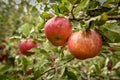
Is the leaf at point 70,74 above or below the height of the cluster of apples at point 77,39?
below

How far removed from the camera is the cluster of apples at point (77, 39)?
1323mm

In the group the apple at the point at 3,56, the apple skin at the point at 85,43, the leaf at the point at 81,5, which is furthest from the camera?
the apple at the point at 3,56

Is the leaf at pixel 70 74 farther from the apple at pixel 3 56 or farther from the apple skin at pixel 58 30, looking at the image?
the apple at pixel 3 56

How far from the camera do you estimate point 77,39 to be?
4.36ft

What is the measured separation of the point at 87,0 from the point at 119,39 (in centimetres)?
22

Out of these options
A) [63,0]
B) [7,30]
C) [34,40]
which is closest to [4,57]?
[7,30]

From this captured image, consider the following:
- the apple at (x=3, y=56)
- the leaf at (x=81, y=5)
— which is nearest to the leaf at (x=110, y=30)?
the leaf at (x=81, y=5)

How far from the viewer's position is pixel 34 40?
2221 millimetres

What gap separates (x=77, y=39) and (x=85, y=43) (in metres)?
0.04

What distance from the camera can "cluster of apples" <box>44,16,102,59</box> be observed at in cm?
132

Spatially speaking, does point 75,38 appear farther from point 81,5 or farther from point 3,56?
point 3,56

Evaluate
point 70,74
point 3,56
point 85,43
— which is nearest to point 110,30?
point 85,43

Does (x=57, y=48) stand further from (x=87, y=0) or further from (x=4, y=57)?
(x=4, y=57)

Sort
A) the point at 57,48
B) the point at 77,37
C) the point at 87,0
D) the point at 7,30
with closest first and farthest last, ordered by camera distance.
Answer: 1. the point at 77,37
2. the point at 87,0
3. the point at 57,48
4. the point at 7,30
